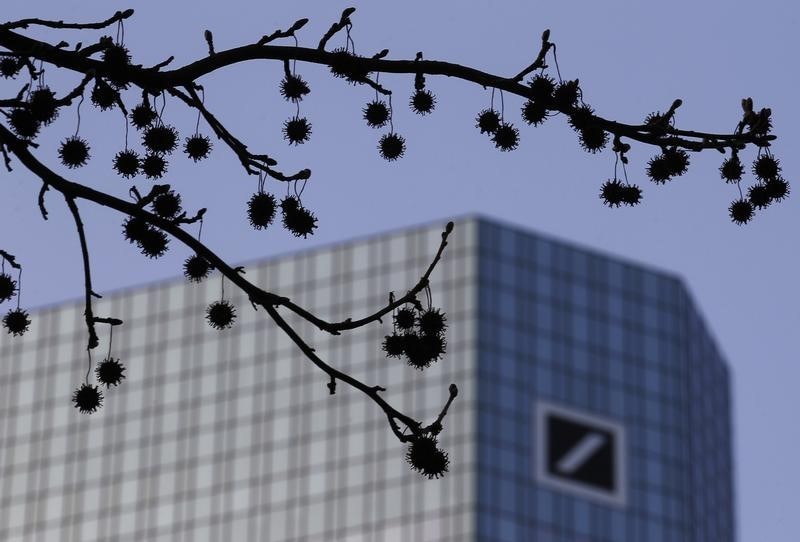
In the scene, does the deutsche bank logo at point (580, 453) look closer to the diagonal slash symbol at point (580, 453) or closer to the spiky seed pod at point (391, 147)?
the diagonal slash symbol at point (580, 453)

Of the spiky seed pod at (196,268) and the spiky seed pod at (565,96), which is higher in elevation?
the spiky seed pod at (565,96)

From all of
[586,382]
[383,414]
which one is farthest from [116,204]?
[586,382]

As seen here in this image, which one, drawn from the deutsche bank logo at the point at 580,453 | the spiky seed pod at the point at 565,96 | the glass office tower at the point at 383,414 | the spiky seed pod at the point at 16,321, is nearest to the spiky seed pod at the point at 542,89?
the spiky seed pod at the point at 565,96

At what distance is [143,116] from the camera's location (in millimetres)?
13852

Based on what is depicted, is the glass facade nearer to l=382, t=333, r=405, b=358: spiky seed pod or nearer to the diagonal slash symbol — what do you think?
the diagonal slash symbol

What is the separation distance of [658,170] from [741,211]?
1.66 ft

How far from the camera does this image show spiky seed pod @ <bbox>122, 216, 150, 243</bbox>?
527 inches

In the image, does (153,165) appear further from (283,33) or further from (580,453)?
(580,453)

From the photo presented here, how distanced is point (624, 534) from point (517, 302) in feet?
55.7

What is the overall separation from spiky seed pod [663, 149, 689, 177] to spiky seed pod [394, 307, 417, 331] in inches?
65.1

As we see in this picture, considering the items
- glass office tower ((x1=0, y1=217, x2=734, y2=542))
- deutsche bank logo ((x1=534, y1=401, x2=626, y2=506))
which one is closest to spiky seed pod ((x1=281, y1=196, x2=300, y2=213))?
glass office tower ((x1=0, y1=217, x2=734, y2=542))

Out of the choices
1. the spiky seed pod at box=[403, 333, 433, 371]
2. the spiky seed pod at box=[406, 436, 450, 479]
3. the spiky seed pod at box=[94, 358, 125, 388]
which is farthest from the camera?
the spiky seed pod at box=[94, 358, 125, 388]

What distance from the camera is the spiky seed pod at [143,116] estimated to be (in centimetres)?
1384

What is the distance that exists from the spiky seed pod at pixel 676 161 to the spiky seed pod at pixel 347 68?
1.72 m
